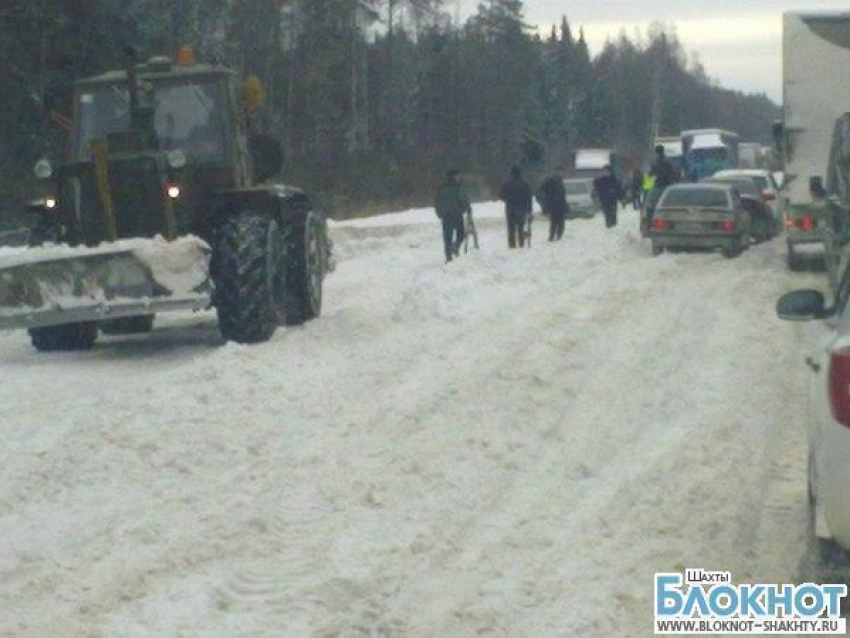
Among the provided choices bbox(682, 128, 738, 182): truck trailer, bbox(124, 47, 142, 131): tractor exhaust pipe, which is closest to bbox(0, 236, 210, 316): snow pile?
bbox(124, 47, 142, 131): tractor exhaust pipe

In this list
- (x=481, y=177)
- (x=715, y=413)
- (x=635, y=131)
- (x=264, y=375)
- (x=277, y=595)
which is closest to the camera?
(x=277, y=595)

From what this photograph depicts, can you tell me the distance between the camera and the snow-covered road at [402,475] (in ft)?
25.8

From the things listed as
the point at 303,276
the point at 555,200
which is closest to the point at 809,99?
the point at 555,200

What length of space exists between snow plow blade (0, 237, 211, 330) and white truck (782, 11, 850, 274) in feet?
39.8

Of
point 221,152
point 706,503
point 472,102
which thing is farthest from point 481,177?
point 706,503

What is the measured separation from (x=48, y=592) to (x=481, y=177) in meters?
80.3

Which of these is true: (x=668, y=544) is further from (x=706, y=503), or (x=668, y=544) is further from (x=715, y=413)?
(x=715, y=413)

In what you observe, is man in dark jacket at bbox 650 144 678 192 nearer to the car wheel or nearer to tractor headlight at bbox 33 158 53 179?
tractor headlight at bbox 33 158 53 179

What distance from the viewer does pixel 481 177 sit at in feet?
288

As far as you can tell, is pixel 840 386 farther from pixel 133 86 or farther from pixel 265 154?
pixel 265 154

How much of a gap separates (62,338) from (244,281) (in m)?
2.43

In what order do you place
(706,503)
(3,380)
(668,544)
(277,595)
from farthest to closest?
1. (3,380)
2. (706,503)
3. (668,544)
4. (277,595)

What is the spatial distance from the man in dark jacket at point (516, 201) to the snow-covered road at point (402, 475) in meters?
14.3

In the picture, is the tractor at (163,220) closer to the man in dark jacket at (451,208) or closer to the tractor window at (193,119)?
the tractor window at (193,119)
